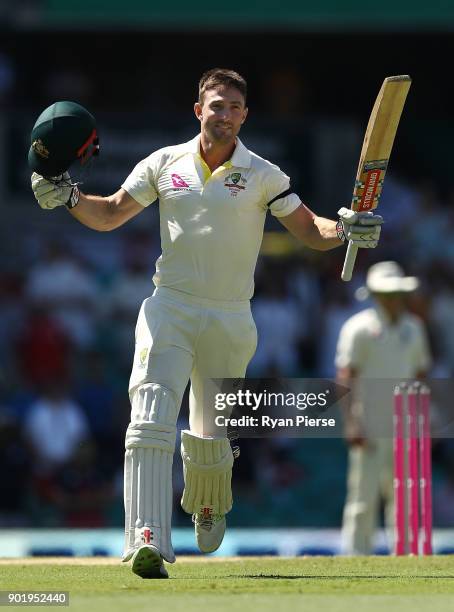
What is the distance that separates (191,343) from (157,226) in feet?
25.6

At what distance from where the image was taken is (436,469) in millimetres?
12734

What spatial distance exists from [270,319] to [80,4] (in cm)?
350

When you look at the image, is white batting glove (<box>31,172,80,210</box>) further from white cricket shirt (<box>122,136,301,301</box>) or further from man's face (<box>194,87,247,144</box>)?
man's face (<box>194,87,247,144</box>)

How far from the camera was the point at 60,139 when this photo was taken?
629cm

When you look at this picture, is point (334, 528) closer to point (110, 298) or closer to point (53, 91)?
point (110, 298)

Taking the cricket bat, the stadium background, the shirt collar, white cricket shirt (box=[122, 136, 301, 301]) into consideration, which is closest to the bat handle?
the cricket bat

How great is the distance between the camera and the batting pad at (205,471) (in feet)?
21.8

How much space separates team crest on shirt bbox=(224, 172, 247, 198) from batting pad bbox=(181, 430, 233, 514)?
3.48 ft

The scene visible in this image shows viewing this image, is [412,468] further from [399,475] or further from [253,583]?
[253,583]

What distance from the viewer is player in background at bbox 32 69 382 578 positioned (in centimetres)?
624

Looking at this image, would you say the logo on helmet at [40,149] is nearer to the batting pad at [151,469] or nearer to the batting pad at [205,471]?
the batting pad at [151,469]

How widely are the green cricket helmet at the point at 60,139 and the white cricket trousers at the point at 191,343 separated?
681mm

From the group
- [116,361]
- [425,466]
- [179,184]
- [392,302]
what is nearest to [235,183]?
[179,184]

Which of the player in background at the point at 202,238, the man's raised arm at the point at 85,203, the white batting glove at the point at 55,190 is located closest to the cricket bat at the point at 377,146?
the player in background at the point at 202,238
